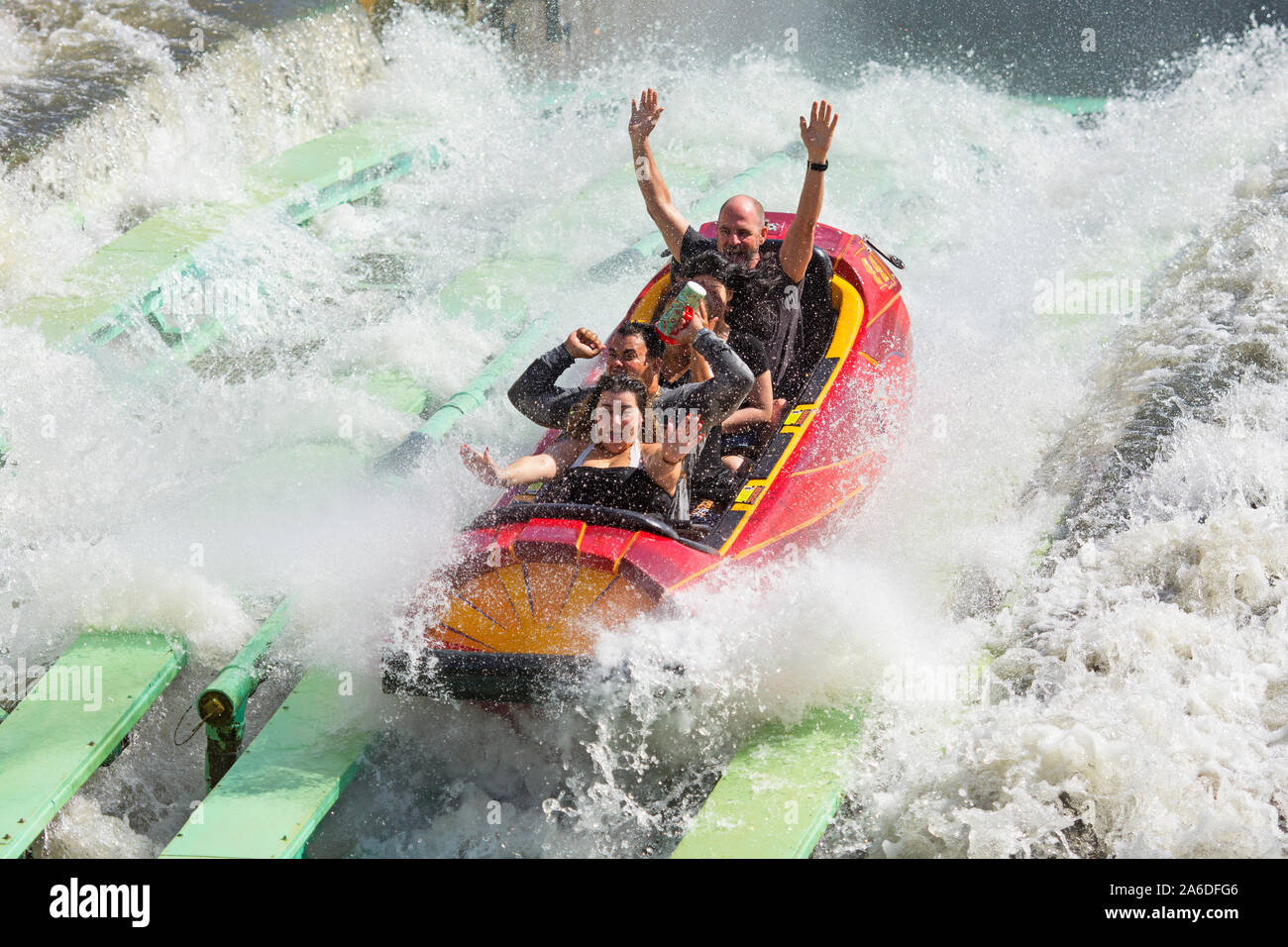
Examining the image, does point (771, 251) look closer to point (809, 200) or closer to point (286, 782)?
point (809, 200)

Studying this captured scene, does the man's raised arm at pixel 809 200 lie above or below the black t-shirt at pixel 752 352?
above

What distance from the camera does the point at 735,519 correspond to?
144 inches

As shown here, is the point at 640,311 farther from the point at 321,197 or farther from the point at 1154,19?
the point at 1154,19

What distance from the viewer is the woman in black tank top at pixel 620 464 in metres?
3.70

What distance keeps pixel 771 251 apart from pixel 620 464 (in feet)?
4.23

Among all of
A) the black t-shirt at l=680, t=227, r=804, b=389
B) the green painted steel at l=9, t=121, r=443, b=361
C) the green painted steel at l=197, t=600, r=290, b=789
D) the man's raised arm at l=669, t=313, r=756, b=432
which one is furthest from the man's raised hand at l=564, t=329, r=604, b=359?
the green painted steel at l=9, t=121, r=443, b=361

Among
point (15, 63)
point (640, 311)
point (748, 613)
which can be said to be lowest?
point (748, 613)

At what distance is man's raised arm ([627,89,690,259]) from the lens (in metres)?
4.62

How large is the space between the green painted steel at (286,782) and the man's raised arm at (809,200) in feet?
7.04

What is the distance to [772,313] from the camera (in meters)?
4.40

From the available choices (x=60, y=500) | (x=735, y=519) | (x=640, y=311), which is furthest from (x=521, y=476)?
(x=60, y=500)

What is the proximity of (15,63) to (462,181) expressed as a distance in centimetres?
287

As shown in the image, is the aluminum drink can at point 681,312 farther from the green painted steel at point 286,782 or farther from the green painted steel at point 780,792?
the green painted steel at point 286,782

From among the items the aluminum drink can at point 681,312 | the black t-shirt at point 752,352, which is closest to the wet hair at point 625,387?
the aluminum drink can at point 681,312
